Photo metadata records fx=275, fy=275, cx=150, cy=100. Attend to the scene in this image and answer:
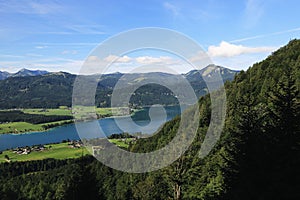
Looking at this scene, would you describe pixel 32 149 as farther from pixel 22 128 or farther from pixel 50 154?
pixel 22 128

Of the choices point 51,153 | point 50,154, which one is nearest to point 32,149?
point 51,153

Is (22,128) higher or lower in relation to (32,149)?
higher

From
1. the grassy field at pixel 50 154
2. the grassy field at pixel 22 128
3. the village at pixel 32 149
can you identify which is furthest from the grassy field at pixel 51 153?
the grassy field at pixel 22 128

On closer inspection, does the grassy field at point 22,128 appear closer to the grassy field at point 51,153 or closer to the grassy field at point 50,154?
the grassy field at point 51,153

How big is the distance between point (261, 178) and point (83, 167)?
5760 mm

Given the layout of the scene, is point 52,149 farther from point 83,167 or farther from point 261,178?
point 261,178

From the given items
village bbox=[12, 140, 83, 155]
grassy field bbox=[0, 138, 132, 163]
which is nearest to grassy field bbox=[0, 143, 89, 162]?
grassy field bbox=[0, 138, 132, 163]

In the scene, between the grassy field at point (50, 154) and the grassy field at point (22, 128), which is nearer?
the grassy field at point (50, 154)

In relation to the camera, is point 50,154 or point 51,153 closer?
point 50,154

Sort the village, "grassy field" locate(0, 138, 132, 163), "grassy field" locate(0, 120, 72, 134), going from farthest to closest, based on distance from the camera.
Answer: "grassy field" locate(0, 120, 72, 134), the village, "grassy field" locate(0, 138, 132, 163)

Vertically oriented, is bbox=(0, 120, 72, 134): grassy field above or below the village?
above

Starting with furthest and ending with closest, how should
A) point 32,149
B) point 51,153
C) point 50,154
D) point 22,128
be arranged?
point 22,128 < point 32,149 < point 51,153 < point 50,154

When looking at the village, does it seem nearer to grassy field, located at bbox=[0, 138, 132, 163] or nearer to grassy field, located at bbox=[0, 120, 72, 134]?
grassy field, located at bbox=[0, 138, 132, 163]

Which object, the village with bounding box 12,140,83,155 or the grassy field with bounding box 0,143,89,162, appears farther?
the village with bounding box 12,140,83,155
